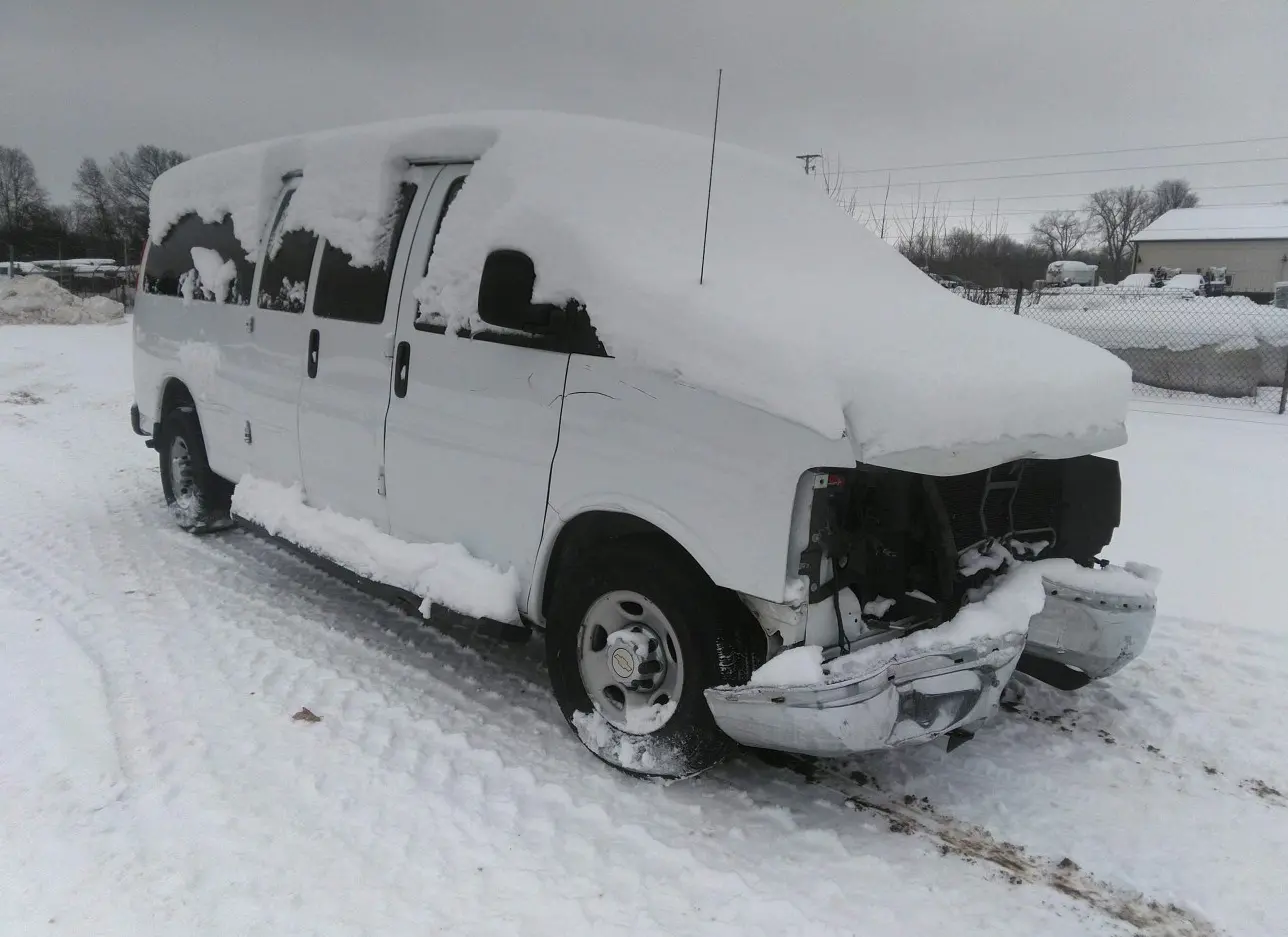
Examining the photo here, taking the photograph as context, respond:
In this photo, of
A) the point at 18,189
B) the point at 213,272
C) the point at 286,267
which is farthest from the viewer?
the point at 18,189

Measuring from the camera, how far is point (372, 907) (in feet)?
8.59

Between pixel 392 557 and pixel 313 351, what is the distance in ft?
4.16

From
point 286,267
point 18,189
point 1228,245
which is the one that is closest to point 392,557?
point 286,267

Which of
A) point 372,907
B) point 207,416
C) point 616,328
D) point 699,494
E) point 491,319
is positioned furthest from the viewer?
point 207,416

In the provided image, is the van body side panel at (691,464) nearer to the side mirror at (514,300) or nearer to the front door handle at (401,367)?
the side mirror at (514,300)

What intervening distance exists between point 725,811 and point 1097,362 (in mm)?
2300

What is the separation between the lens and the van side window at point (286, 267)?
4715mm

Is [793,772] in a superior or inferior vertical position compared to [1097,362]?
inferior

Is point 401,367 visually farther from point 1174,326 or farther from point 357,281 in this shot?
point 1174,326

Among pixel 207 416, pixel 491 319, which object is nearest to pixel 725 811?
pixel 491 319

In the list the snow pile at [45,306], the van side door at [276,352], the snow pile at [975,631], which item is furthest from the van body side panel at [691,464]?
the snow pile at [45,306]

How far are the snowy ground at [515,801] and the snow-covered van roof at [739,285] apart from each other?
52.3 inches

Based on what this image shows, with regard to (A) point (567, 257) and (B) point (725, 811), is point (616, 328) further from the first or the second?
(B) point (725, 811)

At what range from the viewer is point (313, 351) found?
4590 millimetres
